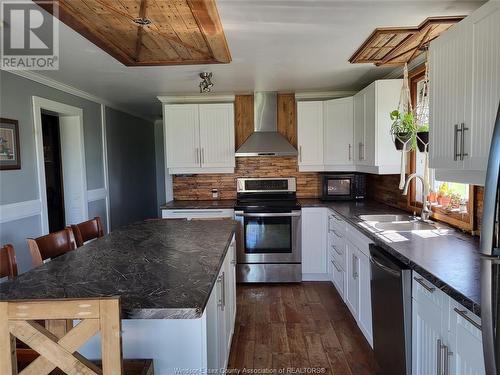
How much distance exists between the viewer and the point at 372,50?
2.59 m

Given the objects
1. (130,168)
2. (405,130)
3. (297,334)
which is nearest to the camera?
(405,130)

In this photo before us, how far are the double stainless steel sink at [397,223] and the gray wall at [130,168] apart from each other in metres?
3.74

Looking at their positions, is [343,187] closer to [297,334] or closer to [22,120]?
[297,334]

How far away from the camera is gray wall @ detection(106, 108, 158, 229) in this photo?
4977 mm

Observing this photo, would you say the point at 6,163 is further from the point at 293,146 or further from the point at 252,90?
the point at 293,146

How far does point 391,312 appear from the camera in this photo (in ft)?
6.00

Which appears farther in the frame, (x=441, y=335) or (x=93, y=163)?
(x=93, y=163)

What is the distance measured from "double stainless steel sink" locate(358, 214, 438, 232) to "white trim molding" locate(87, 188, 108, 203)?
336cm

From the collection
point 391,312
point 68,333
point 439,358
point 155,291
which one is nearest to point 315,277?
point 391,312

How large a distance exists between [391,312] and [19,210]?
3138 mm

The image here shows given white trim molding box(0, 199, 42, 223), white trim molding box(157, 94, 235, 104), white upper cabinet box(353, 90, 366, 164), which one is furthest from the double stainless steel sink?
white trim molding box(0, 199, 42, 223)

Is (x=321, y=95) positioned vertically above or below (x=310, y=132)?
above

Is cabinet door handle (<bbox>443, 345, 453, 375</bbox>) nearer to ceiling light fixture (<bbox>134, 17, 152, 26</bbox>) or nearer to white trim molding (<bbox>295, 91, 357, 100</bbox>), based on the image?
ceiling light fixture (<bbox>134, 17, 152, 26</bbox>)

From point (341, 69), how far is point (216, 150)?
1773mm
